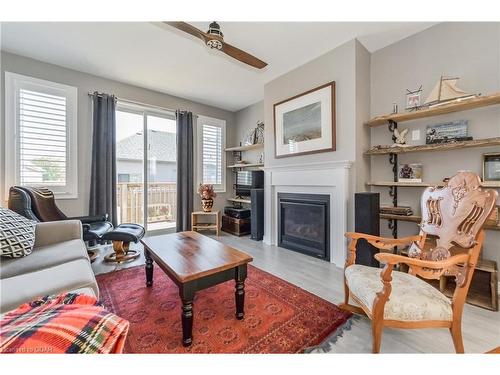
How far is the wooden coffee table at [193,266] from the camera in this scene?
1.32 m

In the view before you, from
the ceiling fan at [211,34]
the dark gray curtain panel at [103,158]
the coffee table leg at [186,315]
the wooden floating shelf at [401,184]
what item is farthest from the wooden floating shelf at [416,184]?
the dark gray curtain panel at [103,158]

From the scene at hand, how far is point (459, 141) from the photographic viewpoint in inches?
79.3

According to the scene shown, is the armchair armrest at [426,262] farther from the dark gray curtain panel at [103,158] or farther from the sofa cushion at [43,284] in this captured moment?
the dark gray curtain panel at [103,158]

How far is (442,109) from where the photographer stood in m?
2.04

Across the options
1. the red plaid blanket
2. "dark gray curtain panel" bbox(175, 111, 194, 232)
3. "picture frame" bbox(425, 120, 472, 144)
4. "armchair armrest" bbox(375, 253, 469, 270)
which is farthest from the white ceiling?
"armchair armrest" bbox(375, 253, 469, 270)

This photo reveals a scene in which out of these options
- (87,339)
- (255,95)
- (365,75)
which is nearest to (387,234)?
(365,75)

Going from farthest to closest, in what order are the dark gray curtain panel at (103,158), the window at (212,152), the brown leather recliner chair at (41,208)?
the window at (212,152), the dark gray curtain panel at (103,158), the brown leather recliner chair at (41,208)

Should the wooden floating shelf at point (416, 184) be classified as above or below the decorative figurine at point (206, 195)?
above

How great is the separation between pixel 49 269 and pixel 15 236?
559 millimetres

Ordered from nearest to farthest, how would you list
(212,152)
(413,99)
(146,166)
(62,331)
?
(62,331) → (413,99) → (146,166) → (212,152)

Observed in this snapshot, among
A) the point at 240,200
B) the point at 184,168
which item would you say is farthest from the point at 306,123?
the point at 184,168

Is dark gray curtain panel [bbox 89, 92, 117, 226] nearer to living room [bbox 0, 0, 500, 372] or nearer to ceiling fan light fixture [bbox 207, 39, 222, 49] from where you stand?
living room [bbox 0, 0, 500, 372]

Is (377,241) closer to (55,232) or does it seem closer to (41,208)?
(55,232)

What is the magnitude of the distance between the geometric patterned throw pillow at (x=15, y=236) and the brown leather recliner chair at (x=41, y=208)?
57cm
